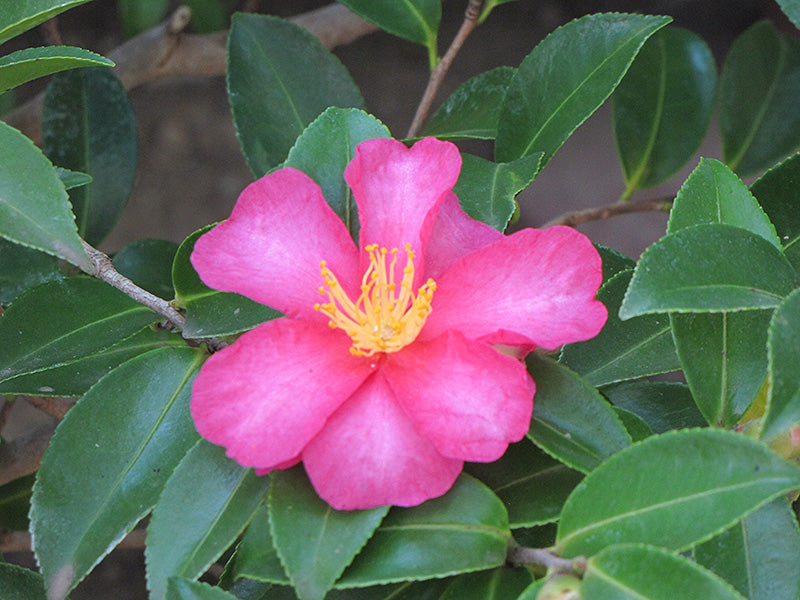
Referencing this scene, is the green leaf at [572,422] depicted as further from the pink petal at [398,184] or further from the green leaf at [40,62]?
the green leaf at [40,62]

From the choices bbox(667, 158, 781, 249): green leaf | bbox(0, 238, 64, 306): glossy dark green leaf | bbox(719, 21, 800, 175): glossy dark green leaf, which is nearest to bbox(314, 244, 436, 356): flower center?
bbox(667, 158, 781, 249): green leaf

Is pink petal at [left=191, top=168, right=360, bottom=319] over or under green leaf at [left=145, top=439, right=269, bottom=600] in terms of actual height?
over

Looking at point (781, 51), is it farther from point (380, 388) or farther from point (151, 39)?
point (380, 388)

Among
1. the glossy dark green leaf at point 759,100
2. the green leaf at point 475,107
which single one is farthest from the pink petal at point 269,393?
the glossy dark green leaf at point 759,100

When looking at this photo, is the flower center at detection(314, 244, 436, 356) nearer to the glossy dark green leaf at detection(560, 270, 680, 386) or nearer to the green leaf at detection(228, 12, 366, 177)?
the glossy dark green leaf at detection(560, 270, 680, 386)

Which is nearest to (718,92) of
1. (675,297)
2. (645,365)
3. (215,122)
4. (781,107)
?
(781,107)

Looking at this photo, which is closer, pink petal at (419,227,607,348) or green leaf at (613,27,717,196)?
pink petal at (419,227,607,348)

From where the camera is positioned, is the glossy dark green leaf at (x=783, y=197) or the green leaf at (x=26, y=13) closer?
the green leaf at (x=26, y=13)
